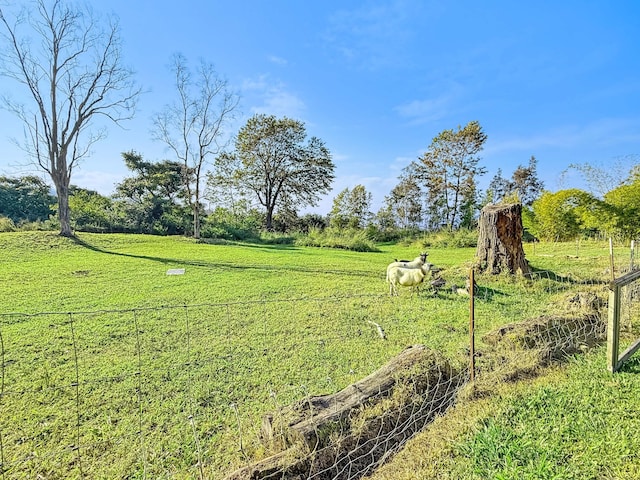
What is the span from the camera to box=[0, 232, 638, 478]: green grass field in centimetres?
182

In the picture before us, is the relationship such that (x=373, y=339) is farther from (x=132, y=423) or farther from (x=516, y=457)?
(x=132, y=423)

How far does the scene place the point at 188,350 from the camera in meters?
3.02

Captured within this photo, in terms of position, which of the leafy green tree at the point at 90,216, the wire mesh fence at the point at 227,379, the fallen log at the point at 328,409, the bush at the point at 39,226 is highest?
the leafy green tree at the point at 90,216

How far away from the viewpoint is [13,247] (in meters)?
8.84

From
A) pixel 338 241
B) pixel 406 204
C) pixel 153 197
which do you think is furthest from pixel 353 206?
pixel 153 197

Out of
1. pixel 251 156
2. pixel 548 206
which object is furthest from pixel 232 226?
pixel 548 206

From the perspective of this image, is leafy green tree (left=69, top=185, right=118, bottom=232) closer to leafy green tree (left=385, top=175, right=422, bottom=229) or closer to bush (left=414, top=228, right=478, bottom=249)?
bush (left=414, top=228, right=478, bottom=249)

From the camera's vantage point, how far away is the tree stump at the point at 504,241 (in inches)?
211

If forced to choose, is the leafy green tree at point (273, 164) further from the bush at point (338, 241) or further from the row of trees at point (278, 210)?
the bush at point (338, 241)

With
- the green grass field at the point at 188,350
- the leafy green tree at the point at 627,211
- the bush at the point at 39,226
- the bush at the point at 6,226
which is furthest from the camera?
the bush at the point at 39,226

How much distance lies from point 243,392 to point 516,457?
1721 millimetres

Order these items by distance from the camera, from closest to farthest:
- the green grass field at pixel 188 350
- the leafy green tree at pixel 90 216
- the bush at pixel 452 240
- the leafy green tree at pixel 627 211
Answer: the green grass field at pixel 188 350
the leafy green tree at pixel 627 211
the bush at pixel 452 240
the leafy green tree at pixel 90 216

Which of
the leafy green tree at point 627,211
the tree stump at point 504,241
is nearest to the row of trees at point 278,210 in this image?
the leafy green tree at point 627,211

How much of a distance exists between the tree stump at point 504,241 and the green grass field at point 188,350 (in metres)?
0.30
